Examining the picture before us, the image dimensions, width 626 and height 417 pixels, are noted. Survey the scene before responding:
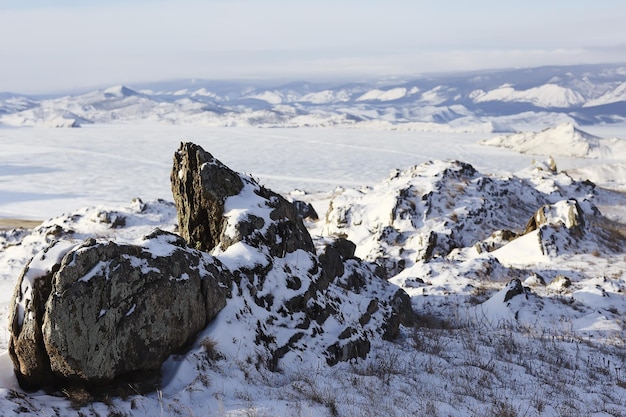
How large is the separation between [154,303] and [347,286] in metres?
7.12

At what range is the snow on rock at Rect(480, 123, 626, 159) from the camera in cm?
15425

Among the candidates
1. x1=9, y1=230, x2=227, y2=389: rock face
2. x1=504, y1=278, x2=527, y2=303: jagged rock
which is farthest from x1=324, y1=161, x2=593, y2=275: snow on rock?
x1=9, y1=230, x2=227, y2=389: rock face

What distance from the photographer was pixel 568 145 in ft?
534

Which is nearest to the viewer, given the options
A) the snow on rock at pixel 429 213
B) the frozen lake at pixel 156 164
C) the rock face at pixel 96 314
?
the rock face at pixel 96 314

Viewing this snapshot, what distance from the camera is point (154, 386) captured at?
6504 mm

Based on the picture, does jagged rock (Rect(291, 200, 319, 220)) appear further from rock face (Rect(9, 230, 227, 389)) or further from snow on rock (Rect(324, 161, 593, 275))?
rock face (Rect(9, 230, 227, 389))

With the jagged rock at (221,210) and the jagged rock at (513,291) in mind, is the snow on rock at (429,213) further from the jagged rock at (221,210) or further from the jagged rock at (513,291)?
the jagged rock at (221,210)

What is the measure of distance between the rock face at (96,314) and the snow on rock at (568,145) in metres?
168

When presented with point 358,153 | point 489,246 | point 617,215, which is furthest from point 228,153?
→ point 489,246

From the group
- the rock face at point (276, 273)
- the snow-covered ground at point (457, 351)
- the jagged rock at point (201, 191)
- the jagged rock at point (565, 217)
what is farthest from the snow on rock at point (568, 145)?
the jagged rock at point (201, 191)

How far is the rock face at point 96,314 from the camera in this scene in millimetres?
6168

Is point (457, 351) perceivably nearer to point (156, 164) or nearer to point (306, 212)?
point (306, 212)

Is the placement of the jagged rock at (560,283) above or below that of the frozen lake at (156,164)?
above

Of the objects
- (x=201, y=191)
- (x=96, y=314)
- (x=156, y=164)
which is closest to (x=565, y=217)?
(x=201, y=191)
